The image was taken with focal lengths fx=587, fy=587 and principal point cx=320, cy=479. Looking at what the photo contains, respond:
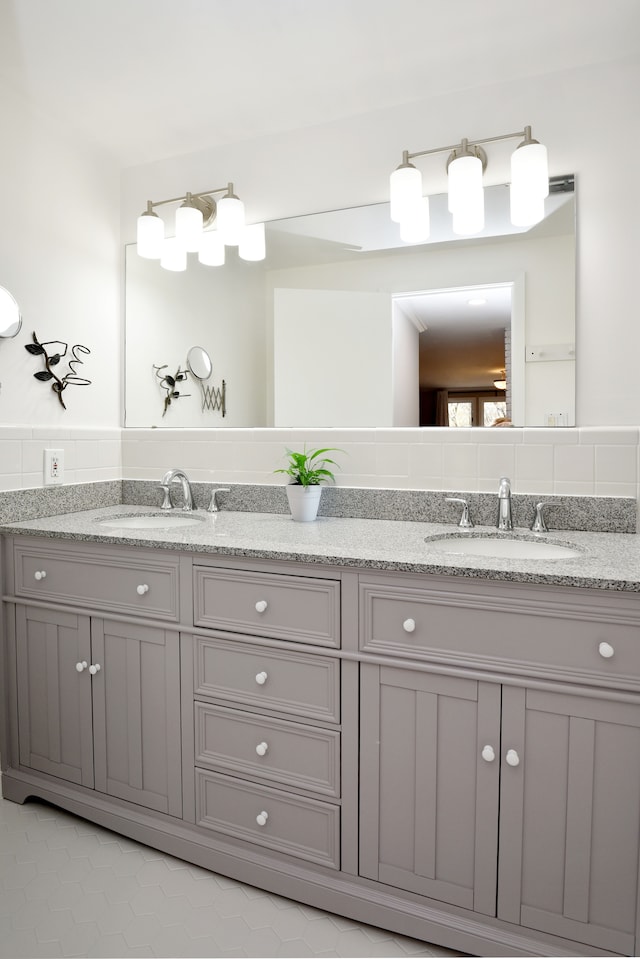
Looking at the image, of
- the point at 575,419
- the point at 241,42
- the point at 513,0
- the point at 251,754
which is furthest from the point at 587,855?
the point at 241,42

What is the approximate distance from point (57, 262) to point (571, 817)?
2.28 metres

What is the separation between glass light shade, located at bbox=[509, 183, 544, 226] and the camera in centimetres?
174

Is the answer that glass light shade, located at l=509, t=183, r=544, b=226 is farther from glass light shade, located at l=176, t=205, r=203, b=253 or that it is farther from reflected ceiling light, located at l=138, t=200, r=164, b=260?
reflected ceiling light, located at l=138, t=200, r=164, b=260

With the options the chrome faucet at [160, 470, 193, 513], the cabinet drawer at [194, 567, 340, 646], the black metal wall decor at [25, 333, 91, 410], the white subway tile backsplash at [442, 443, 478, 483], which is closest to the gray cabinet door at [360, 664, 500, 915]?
the cabinet drawer at [194, 567, 340, 646]

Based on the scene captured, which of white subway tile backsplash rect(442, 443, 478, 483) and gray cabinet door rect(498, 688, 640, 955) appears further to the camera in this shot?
white subway tile backsplash rect(442, 443, 478, 483)

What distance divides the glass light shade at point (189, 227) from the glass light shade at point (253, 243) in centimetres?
17

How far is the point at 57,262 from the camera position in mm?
2119

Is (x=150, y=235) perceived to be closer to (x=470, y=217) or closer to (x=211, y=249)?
(x=211, y=249)

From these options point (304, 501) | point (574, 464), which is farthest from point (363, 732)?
point (574, 464)

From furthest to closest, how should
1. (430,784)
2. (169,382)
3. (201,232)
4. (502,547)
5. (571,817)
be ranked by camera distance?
(169,382)
(201,232)
(502,547)
(430,784)
(571,817)

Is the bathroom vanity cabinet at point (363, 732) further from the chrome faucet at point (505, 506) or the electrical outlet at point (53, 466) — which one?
the chrome faucet at point (505, 506)

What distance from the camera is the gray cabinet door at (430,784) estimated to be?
4.23 feet

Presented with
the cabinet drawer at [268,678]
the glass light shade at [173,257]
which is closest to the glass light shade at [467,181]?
the glass light shade at [173,257]

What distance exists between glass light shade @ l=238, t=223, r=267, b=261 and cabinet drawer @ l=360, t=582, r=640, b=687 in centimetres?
138
